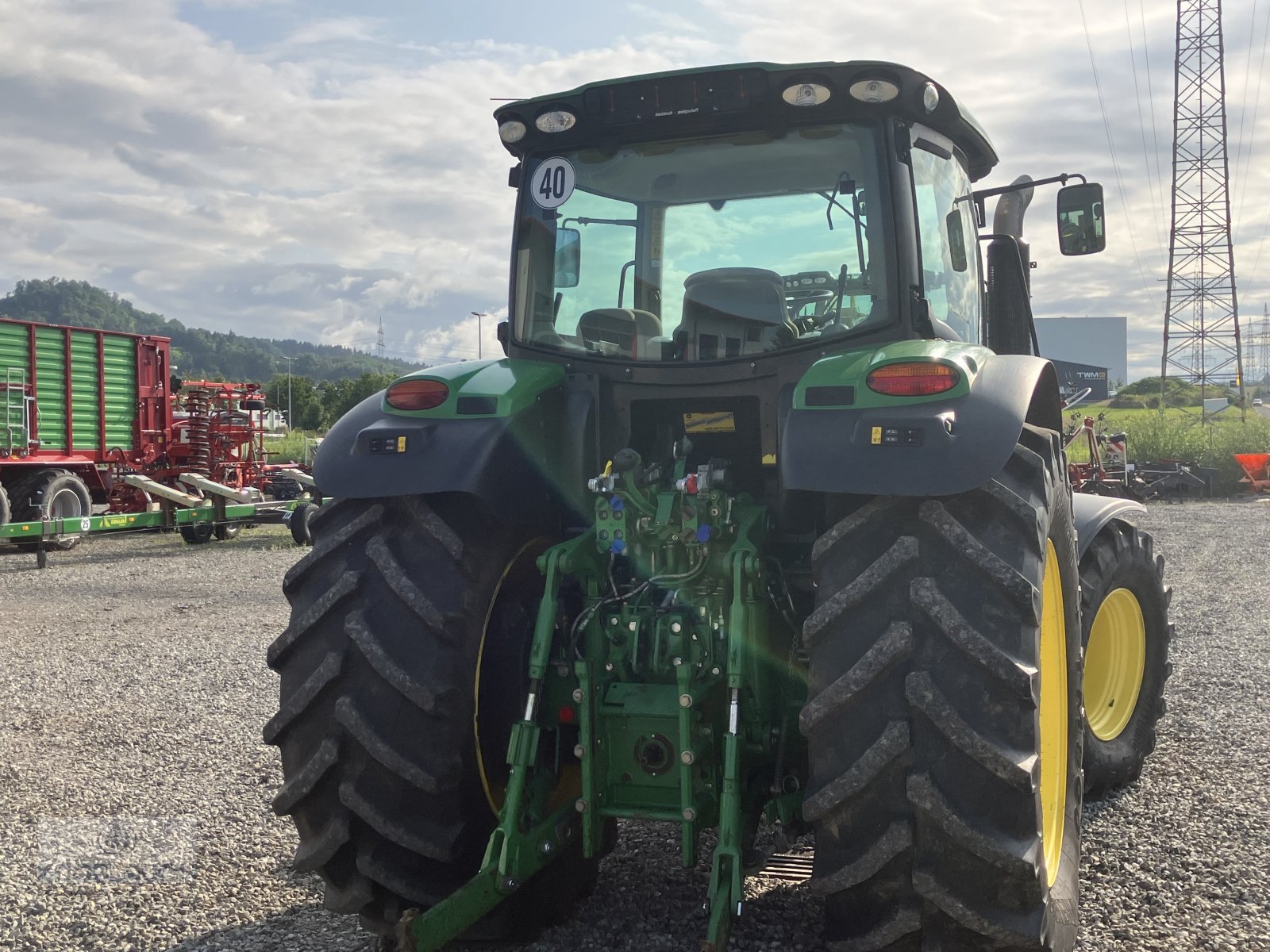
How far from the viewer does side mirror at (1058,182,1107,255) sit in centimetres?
389

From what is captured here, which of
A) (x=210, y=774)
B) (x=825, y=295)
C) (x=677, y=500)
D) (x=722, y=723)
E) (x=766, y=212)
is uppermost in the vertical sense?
(x=766, y=212)

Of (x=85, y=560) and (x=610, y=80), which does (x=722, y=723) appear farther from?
(x=85, y=560)

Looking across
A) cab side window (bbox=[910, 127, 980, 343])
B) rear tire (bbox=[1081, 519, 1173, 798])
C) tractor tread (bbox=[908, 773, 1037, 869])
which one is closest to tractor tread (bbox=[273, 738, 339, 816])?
tractor tread (bbox=[908, 773, 1037, 869])

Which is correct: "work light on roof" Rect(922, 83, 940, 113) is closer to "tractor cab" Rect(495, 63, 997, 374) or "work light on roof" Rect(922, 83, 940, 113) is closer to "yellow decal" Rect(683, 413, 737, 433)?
"tractor cab" Rect(495, 63, 997, 374)

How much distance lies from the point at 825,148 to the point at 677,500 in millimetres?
1170

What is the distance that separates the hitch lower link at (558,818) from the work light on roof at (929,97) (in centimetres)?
141

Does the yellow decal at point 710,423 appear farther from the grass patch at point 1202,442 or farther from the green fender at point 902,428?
the grass patch at point 1202,442

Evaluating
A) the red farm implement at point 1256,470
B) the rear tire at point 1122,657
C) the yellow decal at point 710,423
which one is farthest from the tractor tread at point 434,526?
the red farm implement at point 1256,470

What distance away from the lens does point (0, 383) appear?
47.3 feet

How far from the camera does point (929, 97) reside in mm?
3215

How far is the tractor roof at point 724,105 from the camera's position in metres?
3.15

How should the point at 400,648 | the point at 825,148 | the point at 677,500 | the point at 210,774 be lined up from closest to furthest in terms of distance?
the point at 400,648
the point at 677,500
the point at 825,148
the point at 210,774

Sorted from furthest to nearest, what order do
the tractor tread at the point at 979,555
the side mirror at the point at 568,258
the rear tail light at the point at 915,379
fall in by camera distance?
the side mirror at the point at 568,258
the rear tail light at the point at 915,379
the tractor tread at the point at 979,555

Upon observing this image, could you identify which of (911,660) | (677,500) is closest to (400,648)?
(677,500)
